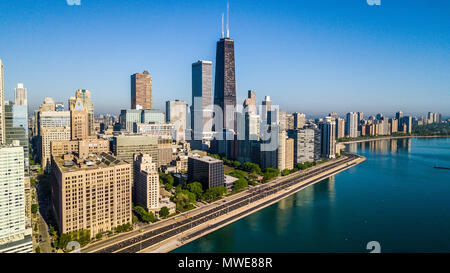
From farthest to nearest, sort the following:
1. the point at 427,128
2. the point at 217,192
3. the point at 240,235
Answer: the point at 427,128, the point at 217,192, the point at 240,235

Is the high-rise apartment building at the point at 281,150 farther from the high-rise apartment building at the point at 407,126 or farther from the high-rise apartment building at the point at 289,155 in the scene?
the high-rise apartment building at the point at 407,126

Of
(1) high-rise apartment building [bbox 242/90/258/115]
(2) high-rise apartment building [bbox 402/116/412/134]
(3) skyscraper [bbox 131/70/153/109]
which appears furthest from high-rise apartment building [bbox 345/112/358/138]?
(3) skyscraper [bbox 131/70/153/109]

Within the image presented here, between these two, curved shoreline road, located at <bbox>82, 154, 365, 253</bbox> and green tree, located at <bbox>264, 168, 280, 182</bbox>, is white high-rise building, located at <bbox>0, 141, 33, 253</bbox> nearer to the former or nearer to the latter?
curved shoreline road, located at <bbox>82, 154, 365, 253</bbox>

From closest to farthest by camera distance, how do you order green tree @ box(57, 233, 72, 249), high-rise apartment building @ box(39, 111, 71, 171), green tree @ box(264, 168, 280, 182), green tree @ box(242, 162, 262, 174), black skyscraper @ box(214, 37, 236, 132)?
green tree @ box(57, 233, 72, 249), green tree @ box(264, 168, 280, 182), high-rise apartment building @ box(39, 111, 71, 171), green tree @ box(242, 162, 262, 174), black skyscraper @ box(214, 37, 236, 132)

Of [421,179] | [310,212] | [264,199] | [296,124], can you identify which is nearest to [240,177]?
[264,199]

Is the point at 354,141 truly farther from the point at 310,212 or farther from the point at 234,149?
the point at 310,212

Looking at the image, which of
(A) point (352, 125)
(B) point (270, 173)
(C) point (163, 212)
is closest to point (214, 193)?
(C) point (163, 212)
